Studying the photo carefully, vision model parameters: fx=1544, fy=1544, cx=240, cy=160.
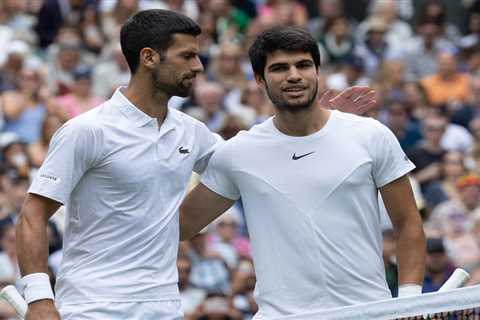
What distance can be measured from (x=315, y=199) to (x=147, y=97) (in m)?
0.98

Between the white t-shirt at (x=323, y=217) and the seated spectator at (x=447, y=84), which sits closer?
the white t-shirt at (x=323, y=217)

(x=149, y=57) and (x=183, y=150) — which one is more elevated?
(x=149, y=57)

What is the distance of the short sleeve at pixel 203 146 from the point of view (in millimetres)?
7840

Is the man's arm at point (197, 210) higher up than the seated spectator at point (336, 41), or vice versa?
the man's arm at point (197, 210)

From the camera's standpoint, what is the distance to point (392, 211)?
745 cm

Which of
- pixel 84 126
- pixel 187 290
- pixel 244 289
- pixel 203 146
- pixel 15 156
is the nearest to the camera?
pixel 84 126

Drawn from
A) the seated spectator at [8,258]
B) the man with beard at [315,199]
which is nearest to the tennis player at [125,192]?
the man with beard at [315,199]

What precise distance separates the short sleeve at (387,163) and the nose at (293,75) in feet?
1.61

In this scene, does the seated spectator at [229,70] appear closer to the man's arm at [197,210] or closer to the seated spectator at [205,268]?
the seated spectator at [205,268]

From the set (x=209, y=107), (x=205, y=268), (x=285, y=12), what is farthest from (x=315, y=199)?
(x=285, y=12)

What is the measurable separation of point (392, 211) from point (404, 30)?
1211 cm

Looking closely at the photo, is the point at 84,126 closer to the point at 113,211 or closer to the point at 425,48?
the point at 113,211

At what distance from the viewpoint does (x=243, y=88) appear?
1689cm

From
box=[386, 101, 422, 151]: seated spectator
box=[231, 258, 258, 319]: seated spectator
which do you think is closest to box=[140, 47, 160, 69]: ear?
box=[231, 258, 258, 319]: seated spectator
